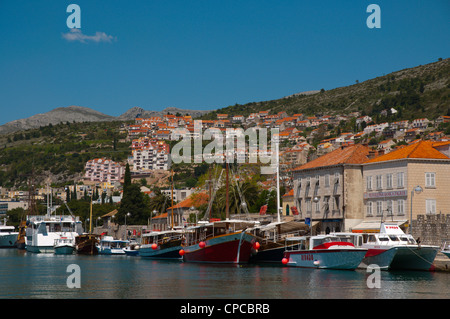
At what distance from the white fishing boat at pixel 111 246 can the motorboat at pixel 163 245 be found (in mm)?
13024

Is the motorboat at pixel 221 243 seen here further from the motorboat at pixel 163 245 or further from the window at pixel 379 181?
the window at pixel 379 181

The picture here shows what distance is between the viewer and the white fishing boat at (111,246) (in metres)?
105

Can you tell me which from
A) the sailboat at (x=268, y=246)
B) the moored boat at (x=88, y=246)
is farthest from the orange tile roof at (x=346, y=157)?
the moored boat at (x=88, y=246)

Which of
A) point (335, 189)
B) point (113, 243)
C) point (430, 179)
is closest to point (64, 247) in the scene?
point (113, 243)

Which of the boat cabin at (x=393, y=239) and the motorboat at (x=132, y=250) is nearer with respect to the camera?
the boat cabin at (x=393, y=239)

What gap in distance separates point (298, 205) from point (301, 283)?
139 feet

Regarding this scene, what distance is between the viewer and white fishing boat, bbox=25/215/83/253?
4390 inches

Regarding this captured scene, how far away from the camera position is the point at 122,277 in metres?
49.9

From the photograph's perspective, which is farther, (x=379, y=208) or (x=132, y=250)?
(x=132, y=250)

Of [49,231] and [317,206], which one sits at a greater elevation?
[317,206]

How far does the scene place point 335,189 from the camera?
76.6 metres

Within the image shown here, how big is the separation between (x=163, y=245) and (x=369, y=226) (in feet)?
93.5

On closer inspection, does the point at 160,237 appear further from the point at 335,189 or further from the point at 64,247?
the point at 335,189

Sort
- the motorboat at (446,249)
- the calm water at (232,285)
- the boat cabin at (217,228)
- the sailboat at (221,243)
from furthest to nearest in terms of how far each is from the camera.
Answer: the boat cabin at (217,228) < the sailboat at (221,243) < the motorboat at (446,249) < the calm water at (232,285)
